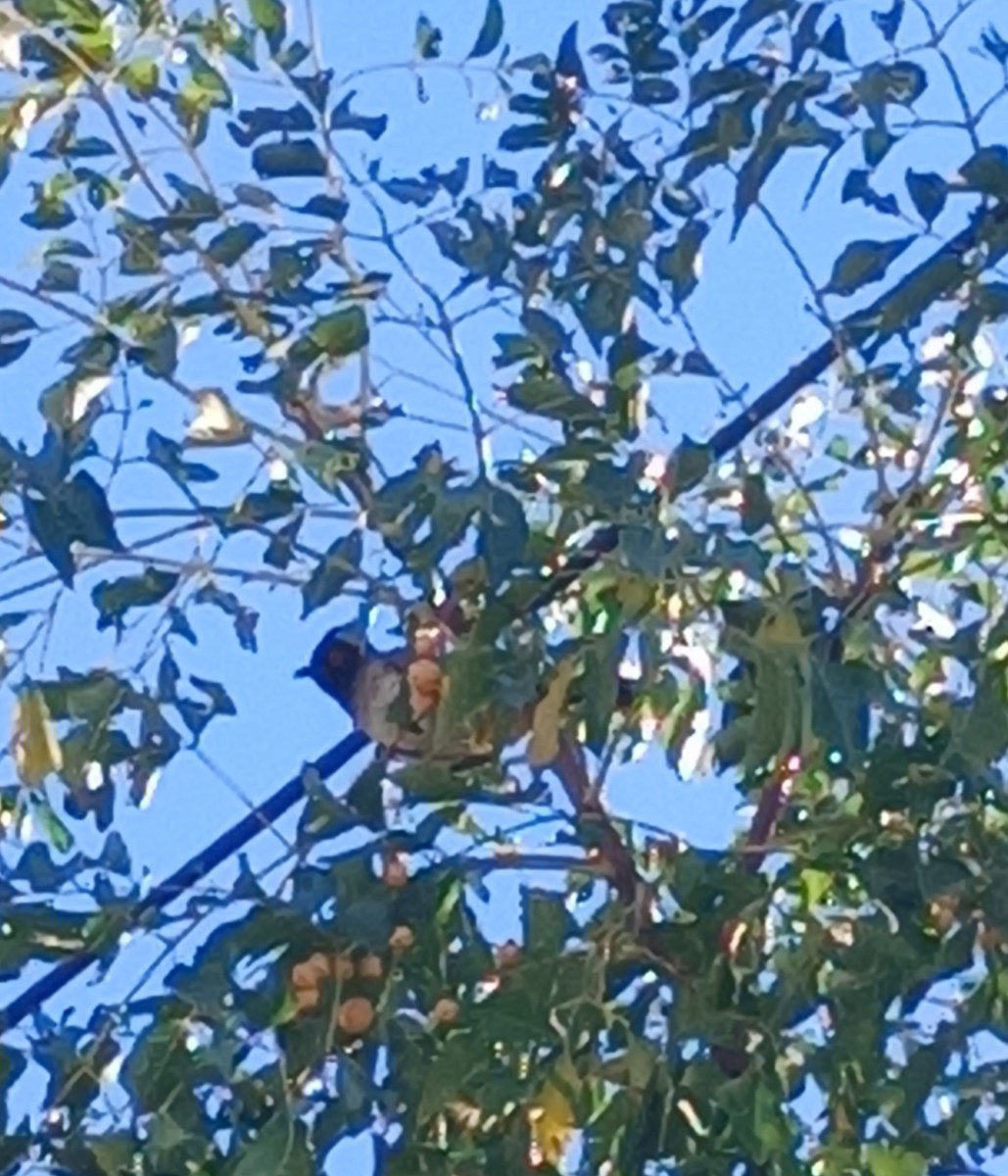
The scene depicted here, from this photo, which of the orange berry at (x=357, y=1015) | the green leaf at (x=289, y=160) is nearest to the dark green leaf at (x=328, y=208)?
the green leaf at (x=289, y=160)

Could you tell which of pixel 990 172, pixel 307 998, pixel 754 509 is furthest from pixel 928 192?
pixel 307 998

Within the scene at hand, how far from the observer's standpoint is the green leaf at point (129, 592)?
1696 millimetres

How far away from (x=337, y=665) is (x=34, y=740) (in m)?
0.24

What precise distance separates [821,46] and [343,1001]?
0.60 meters

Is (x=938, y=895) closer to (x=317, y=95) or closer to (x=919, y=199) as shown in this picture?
(x=919, y=199)

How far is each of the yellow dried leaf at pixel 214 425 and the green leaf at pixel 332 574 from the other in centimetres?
8

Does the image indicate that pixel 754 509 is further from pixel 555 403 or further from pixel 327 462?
pixel 327 462

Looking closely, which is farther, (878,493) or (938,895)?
(878,493)

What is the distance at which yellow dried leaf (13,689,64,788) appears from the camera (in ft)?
5.43

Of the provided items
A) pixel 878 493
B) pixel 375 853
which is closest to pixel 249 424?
pixel 375 853

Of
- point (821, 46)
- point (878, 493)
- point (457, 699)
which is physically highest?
point (821, 46)

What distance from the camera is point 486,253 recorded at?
1.72 meters

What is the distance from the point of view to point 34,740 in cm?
166

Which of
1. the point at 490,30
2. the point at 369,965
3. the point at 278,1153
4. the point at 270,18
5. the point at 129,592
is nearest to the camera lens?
the point at 278,1153
